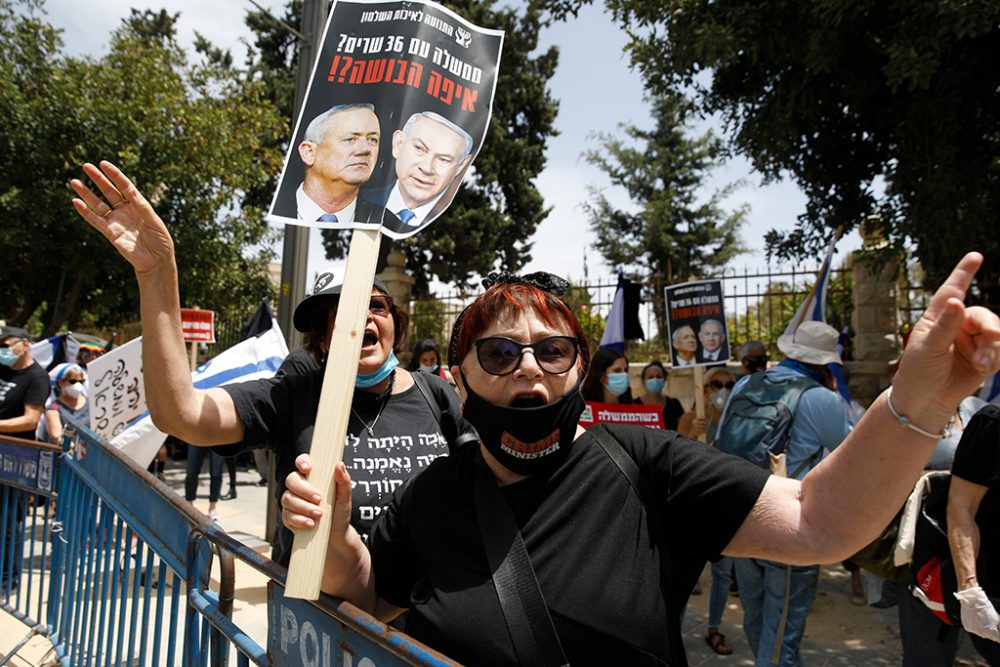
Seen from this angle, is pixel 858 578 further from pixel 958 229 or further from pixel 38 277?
pixel 38 277

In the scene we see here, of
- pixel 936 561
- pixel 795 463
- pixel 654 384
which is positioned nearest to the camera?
pixel 936 561

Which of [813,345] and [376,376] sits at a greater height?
[813,345]

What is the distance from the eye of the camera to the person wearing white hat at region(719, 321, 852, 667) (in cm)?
377

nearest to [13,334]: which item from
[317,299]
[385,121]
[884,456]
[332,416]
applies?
[317,299]

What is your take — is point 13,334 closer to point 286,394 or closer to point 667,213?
point 286,394

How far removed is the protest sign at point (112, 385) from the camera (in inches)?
190

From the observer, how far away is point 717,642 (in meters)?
4.67

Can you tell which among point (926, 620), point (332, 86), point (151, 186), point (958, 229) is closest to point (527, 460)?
point (332, 86)

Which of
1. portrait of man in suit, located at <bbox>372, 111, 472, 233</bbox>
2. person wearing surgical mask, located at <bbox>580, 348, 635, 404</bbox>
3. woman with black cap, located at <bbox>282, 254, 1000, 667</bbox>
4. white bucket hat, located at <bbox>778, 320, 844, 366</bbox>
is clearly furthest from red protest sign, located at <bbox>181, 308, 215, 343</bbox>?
woman with black cap, located at <bbox>282, 254, 1000, 667</bbox>

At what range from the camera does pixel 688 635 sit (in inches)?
194

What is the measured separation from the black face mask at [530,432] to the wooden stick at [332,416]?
1.03 feet

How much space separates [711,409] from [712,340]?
1.05 m

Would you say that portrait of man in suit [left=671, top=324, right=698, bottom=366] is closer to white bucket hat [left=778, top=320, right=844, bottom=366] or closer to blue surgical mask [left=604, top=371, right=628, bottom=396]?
blue surgical mask [left=604, top=371, right=628, bottom=396]

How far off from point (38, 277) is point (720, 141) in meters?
11.3
